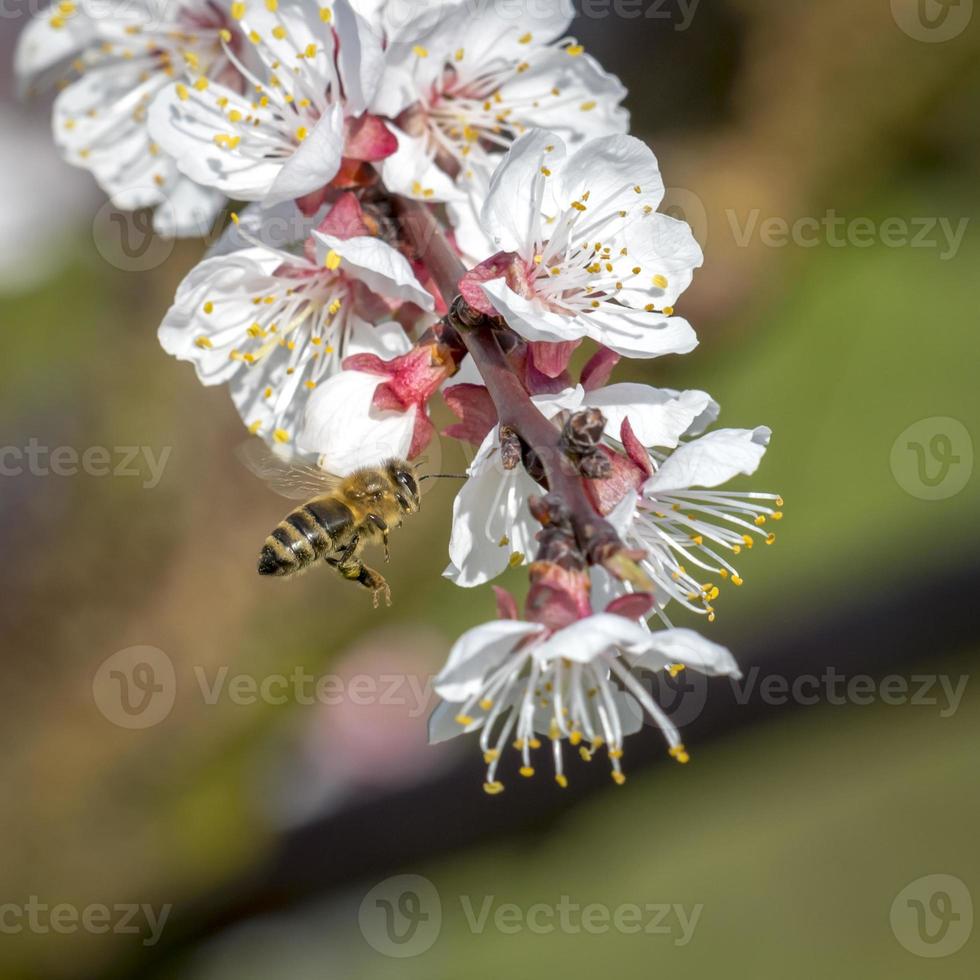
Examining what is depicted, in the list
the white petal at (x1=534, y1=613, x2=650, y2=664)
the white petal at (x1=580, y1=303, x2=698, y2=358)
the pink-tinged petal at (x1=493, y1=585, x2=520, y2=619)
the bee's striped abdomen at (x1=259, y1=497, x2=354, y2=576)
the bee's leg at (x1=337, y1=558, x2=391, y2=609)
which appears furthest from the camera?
the bee's leg at (x1=337, y1=558, x2=391, y2=609)

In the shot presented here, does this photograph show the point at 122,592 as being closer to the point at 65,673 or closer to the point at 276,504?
the point at 65,673

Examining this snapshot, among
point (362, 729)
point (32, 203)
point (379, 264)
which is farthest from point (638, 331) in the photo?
point (32, 203)

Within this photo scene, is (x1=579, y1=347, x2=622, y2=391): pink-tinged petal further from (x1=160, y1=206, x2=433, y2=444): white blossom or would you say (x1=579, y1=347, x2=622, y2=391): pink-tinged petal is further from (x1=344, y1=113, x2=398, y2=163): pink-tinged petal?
(x1=344, y1=113, x2=398, y2=163): pink-tinged petal

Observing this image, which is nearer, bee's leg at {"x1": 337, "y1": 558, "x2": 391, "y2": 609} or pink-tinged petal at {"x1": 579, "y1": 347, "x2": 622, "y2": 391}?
pink-tinged petal at {"x1": 579, "y1": 347, "x2": 622, "y2": 391}

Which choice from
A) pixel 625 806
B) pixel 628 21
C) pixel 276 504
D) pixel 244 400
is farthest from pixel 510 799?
pixel 628 21
